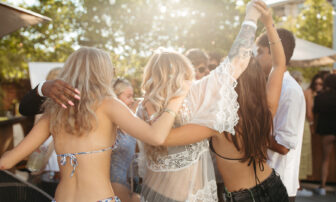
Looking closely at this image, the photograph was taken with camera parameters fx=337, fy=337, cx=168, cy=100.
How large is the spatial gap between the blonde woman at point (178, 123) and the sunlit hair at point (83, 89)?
14.4 inches

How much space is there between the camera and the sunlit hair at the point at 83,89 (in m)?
1.89

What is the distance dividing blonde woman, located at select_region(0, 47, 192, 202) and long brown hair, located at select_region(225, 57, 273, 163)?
0.41 metres

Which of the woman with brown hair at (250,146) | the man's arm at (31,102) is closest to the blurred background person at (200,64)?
the woman with brown hair at (250,146)

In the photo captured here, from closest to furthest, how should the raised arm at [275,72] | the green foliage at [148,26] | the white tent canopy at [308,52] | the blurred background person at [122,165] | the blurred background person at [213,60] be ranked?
the raised arm at [275,72], the blurred background person at [122,165], the blurred background person at [213,60], the white tent canopy at [308,52], the green foliage at [148,26]

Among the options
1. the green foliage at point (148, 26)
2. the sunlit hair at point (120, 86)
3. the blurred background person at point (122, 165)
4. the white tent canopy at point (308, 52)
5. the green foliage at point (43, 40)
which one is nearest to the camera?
the blurred background person at point (122, 165)

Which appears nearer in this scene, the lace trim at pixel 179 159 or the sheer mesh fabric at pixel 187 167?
the sheer mesh fabric at pixel 187 167

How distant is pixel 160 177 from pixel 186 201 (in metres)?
0.23

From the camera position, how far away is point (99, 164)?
1927mm

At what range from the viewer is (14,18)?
3.89m

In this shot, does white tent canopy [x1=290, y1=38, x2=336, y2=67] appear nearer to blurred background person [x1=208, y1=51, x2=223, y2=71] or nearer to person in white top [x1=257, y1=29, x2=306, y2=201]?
blurred background person [x1=208, y1=51, x2=223, y2=71]

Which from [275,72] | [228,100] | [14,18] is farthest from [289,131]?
[14,18]

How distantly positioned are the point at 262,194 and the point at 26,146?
4.62ft

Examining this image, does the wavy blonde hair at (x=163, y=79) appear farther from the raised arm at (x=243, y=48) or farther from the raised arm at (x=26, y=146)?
the raised arm at (x=26, y=146)

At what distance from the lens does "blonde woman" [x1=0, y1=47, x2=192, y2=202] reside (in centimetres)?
187
